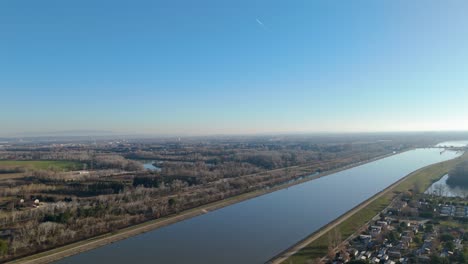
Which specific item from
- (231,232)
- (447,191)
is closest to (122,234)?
(231,232)

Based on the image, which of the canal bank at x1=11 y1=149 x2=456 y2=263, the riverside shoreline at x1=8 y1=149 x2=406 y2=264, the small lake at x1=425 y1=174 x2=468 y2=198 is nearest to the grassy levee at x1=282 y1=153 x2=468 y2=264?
the small lake at x1=425 y1=174 x2=468 y2=198

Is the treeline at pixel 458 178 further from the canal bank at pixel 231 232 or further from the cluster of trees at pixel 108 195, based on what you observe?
the cluster of trees at pixel 108 195

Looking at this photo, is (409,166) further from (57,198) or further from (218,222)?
(57,198)

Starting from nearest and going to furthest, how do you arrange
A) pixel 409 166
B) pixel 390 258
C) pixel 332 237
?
pixel 390 258
pixel 332 237
pixel 409 166

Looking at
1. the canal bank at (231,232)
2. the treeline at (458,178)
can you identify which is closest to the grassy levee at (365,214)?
the canal bank at (231,232)

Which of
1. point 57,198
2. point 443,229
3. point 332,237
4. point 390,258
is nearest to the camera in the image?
point 390,258

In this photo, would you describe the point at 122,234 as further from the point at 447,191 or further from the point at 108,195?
the point at 447,191

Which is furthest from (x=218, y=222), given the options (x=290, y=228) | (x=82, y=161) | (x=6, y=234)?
(x=82, y=161)
